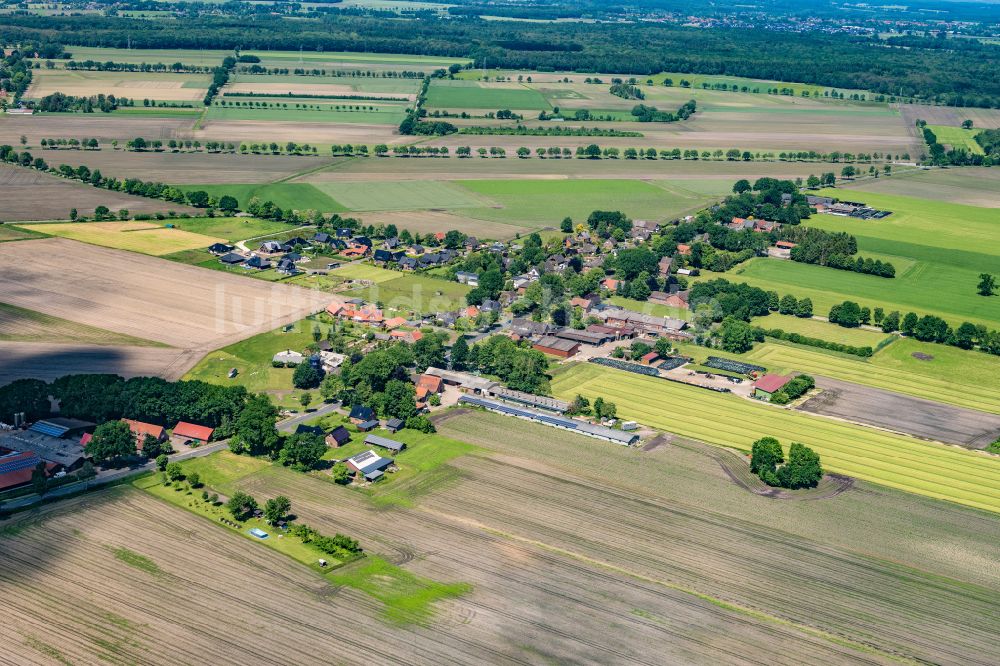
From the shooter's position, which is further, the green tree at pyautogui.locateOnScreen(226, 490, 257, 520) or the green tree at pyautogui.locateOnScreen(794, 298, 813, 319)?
the green tree at pyautogui.locateOnScreen(794, 298, 813, 319)

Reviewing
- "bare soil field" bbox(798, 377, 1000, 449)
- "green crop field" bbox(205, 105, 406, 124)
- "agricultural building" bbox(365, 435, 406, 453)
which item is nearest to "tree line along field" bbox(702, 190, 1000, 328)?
"bare soil field" bbox(798, 377, 1000, 449)

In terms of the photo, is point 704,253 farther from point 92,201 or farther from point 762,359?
point 92,201

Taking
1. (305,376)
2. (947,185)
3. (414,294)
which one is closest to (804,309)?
(414,294)

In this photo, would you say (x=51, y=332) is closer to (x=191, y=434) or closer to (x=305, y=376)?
(x=305, y=376)

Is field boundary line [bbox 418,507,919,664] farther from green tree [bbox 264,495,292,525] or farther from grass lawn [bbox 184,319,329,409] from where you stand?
grass lawn [bbox 184,319,329,409]

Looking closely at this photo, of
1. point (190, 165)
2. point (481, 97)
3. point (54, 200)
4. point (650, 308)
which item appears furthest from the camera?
point (481, 97)

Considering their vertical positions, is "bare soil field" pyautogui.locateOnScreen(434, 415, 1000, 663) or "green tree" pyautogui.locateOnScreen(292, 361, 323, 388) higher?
"green tree" pyautogui.locateOnScreen(292, 361, 323, 388)
